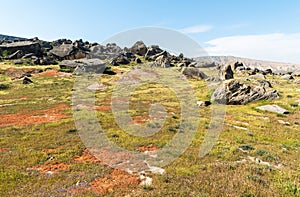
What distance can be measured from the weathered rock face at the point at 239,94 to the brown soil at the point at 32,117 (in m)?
26.7

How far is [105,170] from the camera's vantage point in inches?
589

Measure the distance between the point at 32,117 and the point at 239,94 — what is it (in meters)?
33.5

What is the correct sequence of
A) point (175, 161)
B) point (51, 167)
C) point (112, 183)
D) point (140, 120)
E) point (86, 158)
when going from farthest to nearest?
point (140, 120), point (86, 158), point (175, 161), point (51, 167), point (112, 183)

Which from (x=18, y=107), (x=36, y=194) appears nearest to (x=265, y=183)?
(x=36, y=194)

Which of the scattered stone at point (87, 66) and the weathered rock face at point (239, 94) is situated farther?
the scattered stone at point (87, 66)

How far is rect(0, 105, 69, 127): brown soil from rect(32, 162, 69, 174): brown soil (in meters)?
13.7

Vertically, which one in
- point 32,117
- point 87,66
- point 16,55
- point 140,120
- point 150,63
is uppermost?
point 16,55

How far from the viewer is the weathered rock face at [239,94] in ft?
135

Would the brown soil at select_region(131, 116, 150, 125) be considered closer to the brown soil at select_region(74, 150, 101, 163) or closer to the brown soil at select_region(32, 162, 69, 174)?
the brown soil at select_region(74, 150, 101, 163)

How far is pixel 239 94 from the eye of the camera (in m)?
41.9

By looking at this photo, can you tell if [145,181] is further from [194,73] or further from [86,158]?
[194,73]

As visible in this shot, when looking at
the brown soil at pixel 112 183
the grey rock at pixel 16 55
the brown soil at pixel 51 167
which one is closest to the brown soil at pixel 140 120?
the brown soil at pixel 51 167

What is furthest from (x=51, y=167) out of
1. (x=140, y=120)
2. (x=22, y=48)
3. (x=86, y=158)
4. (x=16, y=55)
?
(x=22, y=48)

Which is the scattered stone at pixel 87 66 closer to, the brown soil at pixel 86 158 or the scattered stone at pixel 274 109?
the scattered stone at pixel 274 109
